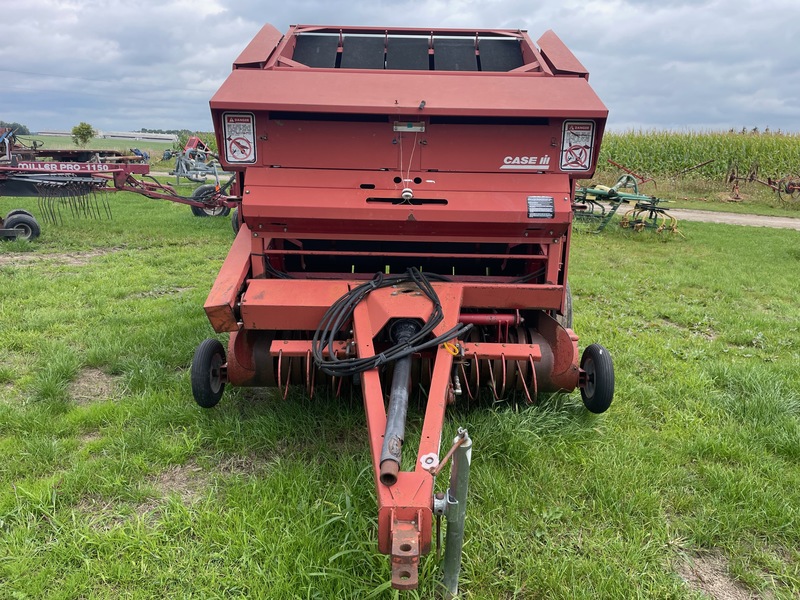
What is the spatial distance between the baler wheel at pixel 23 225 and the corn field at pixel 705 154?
61.9 ft

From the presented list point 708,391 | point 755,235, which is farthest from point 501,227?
point 755,235

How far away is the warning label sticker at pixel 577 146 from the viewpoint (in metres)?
3.24

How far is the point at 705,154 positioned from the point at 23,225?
22065 millimetres

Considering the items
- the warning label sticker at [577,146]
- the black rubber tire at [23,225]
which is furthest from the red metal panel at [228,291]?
the black rubber tire at [23,225]

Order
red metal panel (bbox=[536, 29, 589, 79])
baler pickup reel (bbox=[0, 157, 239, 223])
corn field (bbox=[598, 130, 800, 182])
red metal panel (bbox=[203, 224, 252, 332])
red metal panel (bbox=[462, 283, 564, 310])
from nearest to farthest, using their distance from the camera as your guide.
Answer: red metal panel (bbox=[203, 224, 252, 332]) → red metal panel (bbox=[462, 283, 564, 310]) → red metal panel (bbox=[536, 29, 589, 79]) → baler pickup reel (bbox=[0, 157, 239, 223]) → corn field (bbox=[598, 130, 800, 182])

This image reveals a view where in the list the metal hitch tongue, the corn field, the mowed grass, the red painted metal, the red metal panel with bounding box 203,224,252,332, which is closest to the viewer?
the metal hitch tongue

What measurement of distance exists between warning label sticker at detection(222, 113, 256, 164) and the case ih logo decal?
4.73 feet

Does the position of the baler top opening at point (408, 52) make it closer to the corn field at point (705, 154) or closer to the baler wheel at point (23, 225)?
the baler wheel at point (23, 225)

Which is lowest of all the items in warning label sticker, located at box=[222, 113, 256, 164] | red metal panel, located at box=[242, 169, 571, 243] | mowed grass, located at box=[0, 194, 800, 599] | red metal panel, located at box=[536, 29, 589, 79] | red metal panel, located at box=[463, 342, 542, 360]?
mowed grass, located at box=[0, 194, 800, 599]

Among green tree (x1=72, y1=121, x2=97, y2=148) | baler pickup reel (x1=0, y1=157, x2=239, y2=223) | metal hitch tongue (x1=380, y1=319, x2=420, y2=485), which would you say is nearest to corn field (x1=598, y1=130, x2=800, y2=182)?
baler pickup reel (x1=0, y1=157, x2=239, y2=223)

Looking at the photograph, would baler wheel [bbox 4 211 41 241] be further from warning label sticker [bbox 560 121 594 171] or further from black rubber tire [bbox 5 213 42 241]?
warning label sticker [bbox 560 121 594 171]

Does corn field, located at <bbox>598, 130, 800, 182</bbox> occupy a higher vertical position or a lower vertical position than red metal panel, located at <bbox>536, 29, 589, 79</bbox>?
lower

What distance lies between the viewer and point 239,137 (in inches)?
127

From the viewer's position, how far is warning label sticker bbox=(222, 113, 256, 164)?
Answer: 3205 mm
